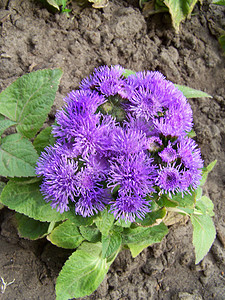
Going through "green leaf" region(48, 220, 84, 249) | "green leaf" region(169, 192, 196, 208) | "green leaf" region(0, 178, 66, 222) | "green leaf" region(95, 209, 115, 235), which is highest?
"green leaf" region(169, 192, 196, 208)

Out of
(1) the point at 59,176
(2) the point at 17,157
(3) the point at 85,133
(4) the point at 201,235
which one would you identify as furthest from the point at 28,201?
(4) the point at 201,235

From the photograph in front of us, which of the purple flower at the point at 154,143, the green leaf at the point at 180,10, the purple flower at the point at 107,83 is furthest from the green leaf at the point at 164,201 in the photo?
the green leaf at the point at 180,10

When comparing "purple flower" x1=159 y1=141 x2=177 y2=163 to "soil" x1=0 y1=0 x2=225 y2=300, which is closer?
"purple flower" x1=159 y1=141 x2=177 y2=163

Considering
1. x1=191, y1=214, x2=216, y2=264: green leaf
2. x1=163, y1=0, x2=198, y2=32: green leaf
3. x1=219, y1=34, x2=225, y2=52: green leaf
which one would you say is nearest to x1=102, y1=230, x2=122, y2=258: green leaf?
x1=191, y1=214, x2=216, y2=264: green leaf

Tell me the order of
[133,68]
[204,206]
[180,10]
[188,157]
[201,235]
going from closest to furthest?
1. [188,157]
2. [201,235]
3. [204,206]
4. [133,68]
5. [180,10]

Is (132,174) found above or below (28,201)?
above

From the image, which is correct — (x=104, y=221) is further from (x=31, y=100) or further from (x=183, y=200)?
(x=31, y=100)

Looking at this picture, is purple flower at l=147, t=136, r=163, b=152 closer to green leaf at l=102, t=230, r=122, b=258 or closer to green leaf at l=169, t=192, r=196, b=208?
green leaf at l=169, t=192, r=196, b=208
